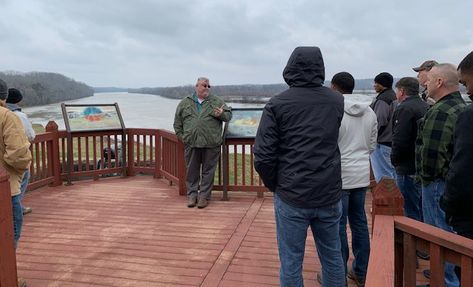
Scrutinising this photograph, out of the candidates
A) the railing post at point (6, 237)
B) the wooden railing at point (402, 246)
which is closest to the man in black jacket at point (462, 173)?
the wooden railing at point (402, 246)

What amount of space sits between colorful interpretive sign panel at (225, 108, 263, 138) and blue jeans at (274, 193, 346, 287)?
311 centimetres

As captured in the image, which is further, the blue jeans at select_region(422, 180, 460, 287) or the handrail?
the blue jeans at select_region(422, 180, 460, 287)

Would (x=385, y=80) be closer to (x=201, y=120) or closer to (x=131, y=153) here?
(x=201, y=120)

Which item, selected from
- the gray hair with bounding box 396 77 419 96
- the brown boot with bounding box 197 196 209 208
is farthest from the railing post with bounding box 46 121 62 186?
the gray hair with bounding box 396 77 419 96

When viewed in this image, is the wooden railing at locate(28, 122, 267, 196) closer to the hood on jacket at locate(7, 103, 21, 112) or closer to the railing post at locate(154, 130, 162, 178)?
the railing post at locate(154, 130, 162, 178)

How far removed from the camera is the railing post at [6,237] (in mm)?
2463

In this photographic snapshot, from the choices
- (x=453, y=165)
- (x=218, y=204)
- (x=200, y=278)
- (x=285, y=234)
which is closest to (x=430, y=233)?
(x=453, y=165)

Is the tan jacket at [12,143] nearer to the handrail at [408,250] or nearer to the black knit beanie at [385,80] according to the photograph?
the handrail at [408,250]

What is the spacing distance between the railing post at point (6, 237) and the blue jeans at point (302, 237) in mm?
1587

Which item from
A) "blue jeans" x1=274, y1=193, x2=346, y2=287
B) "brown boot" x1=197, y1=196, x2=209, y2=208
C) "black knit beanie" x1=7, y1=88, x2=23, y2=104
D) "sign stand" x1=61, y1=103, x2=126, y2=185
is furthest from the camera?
"sign stand" x1=61, y1=103, x2=126, y2=185

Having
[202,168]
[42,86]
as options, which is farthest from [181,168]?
[42,86]

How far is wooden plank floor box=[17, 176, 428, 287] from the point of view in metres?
3.29

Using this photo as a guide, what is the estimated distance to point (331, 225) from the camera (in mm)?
2391

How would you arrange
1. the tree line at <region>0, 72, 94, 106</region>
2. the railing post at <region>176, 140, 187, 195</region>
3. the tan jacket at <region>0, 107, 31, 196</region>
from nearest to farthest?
the tan jacket at <region>0, 107, 31, 196</region> → the railing post at <region>176, 140, 187, 195</region> → the tree line at <region>0, 72, 94, 106</region>
